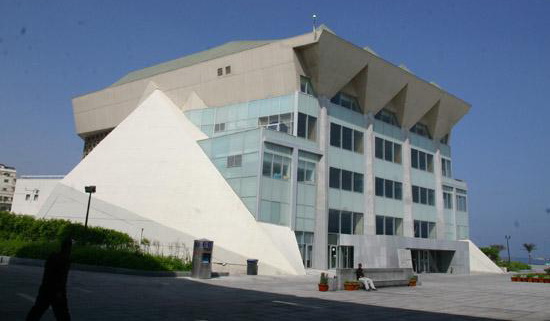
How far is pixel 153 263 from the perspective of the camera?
22000 millimetres

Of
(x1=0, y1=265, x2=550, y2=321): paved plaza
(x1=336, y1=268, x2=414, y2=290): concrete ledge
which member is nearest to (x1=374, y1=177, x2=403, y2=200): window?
(x1=336, y1=268, x2=414, y2=290): concrete ledge

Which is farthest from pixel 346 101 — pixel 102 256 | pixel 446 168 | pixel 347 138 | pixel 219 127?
pixel 102 256

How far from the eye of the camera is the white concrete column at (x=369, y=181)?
4200 centimetres

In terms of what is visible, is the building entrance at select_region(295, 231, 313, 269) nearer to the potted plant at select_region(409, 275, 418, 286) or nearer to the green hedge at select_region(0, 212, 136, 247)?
the potted plant at select_region(409, 275, 418, 286)

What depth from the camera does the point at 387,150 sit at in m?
46.5

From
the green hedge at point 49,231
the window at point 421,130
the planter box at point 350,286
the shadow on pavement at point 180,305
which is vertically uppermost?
the window at point 421,130

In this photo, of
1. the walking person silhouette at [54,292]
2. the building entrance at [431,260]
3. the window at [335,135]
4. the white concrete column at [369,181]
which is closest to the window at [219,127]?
the window at [335,135]

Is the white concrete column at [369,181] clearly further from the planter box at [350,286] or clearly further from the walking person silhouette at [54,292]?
the walking person silhouette at [54,292]

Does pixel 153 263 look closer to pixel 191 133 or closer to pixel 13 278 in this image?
pixel 13 278

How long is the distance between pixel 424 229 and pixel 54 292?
158ft

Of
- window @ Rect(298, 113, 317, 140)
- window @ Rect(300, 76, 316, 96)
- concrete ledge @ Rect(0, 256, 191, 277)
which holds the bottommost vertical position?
concrete ledge @ Rect(0, 256, 191, 277)

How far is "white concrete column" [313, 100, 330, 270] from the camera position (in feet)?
118

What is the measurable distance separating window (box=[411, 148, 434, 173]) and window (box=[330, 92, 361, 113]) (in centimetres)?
1114

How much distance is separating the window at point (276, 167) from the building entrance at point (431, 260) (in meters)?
20.1
